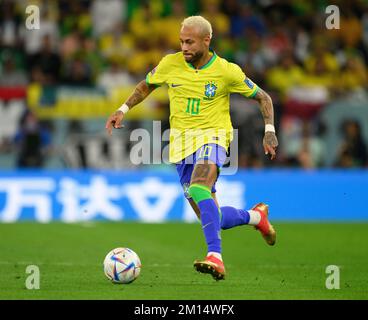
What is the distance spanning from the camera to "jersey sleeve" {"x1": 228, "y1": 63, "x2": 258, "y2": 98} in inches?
364

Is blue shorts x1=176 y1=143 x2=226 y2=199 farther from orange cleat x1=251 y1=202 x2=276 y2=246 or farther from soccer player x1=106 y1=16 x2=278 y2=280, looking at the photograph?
orange cleat x1=251 y1=202 x2=276 y2=246

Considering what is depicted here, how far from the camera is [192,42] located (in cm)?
900

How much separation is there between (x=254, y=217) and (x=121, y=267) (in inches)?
69.1

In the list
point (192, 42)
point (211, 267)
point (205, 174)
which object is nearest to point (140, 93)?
point (192, 42)

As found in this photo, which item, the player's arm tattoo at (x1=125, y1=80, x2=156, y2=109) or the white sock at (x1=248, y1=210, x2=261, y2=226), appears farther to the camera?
the white sock at (x1=248, y1=210, x2=261, y2=226)

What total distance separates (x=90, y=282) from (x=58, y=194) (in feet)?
27.1

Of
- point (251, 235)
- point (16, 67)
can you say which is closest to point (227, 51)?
point (16, 67)

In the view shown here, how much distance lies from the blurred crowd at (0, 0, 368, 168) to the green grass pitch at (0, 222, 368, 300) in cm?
243

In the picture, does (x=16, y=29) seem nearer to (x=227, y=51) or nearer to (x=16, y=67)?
(x=16, y=67)

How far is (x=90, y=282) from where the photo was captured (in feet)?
29.6

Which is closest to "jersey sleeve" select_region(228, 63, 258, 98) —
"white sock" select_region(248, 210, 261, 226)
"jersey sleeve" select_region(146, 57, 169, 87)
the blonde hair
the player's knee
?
the blonde hair

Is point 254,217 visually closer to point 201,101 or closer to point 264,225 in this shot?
point 264,225

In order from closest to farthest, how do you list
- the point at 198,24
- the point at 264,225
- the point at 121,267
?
the point at 121,267, the point at 198,24, the point at 264,225

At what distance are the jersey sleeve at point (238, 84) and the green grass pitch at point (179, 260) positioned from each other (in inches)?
68.1
